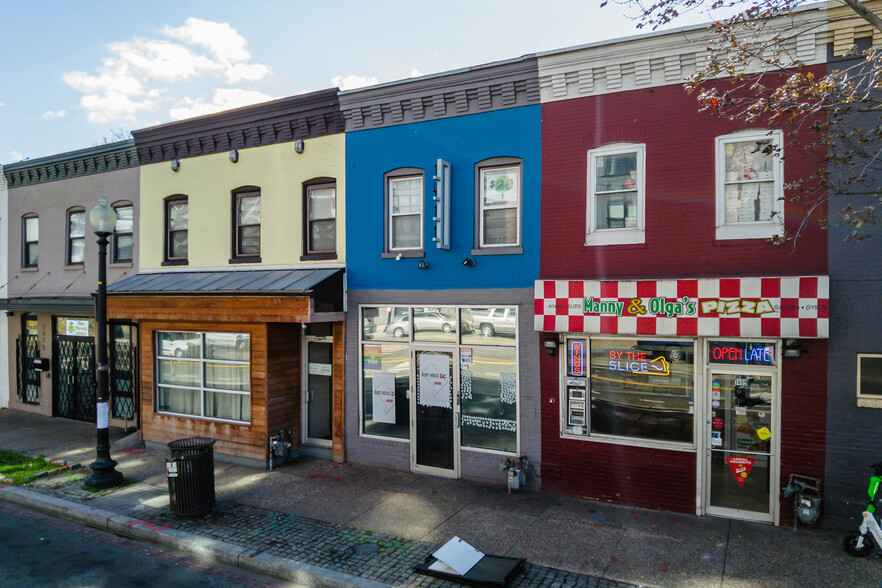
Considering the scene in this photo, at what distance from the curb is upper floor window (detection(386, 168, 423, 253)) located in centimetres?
556

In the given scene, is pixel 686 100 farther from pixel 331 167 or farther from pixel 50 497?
pixel 50 497

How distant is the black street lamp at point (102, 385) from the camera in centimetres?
984

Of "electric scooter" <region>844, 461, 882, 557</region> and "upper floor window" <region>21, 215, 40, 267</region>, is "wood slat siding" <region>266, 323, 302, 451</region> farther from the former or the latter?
"upper floor window" <region>21, 215, 40, 267</region>

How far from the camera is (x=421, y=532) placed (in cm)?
796

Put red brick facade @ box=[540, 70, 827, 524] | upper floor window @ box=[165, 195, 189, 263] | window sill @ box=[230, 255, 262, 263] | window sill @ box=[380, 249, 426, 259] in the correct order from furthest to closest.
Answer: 1. upper floor window @ box=[165, 195, 189, 263]
2. window sill @ box=[230, 255, 262, 263]
3. window sill @ box=[380, 249, 426, 259]
4. red brick facade @ box=[540, 70, 827, 524]

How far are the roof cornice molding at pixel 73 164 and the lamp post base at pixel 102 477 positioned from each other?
24.2 ft

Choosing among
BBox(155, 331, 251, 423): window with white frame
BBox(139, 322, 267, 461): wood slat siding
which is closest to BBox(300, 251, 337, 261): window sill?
BBox(139, 322, 267, 461): wood slat siding

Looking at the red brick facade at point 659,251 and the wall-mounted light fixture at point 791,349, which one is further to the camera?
the red brick facade at point 659,251

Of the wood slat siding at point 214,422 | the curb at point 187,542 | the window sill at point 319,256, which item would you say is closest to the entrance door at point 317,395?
the wood slat siding at point 214,422

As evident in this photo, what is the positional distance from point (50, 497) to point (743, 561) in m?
10.3

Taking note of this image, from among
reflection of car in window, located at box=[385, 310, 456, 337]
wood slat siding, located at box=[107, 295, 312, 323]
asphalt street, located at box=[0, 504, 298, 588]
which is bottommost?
asphalt street, located at box=[0, 504, 298, 588]

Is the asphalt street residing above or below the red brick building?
below

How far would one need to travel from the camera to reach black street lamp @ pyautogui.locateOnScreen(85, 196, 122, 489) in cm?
984

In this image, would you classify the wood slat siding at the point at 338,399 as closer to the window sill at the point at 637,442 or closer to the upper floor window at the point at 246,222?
→ the upper floor window at the point at 246,222
